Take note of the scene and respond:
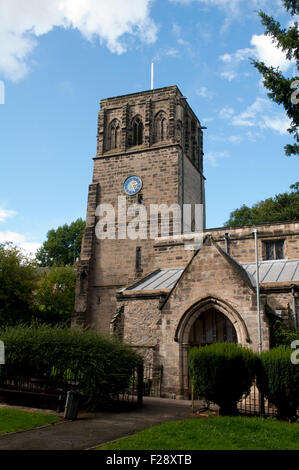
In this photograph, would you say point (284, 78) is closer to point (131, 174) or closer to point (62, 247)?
point (131, 174)

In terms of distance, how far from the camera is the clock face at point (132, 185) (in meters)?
32.2

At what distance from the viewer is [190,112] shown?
36.5 meters

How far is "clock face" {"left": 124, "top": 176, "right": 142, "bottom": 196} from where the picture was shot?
105 ft

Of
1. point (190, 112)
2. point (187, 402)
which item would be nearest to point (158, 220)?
point (190, 112)

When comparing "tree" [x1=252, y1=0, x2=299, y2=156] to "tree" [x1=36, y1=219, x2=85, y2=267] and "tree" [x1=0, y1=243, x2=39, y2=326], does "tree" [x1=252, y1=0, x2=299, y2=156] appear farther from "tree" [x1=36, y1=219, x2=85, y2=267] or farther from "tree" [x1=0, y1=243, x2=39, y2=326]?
"tree" [x1=36, y1=219, x2=85, y2=267]

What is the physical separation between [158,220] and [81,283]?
735 centimetres

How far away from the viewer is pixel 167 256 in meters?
27.4

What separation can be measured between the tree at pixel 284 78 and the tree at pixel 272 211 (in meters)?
24.6

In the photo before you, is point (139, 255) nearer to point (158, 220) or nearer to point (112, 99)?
point (158, 220)

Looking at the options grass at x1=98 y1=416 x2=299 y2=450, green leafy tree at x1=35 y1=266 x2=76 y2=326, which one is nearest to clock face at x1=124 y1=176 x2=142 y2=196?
green leafy tree at x1=35 y1=266 x2=76 y2=326

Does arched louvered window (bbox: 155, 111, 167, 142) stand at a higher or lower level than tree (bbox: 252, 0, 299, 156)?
higher

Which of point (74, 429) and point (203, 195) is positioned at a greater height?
point (203, 195)

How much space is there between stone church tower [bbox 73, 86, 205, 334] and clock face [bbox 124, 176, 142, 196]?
0.80 feet

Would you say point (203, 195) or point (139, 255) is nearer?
point (139, 255)
